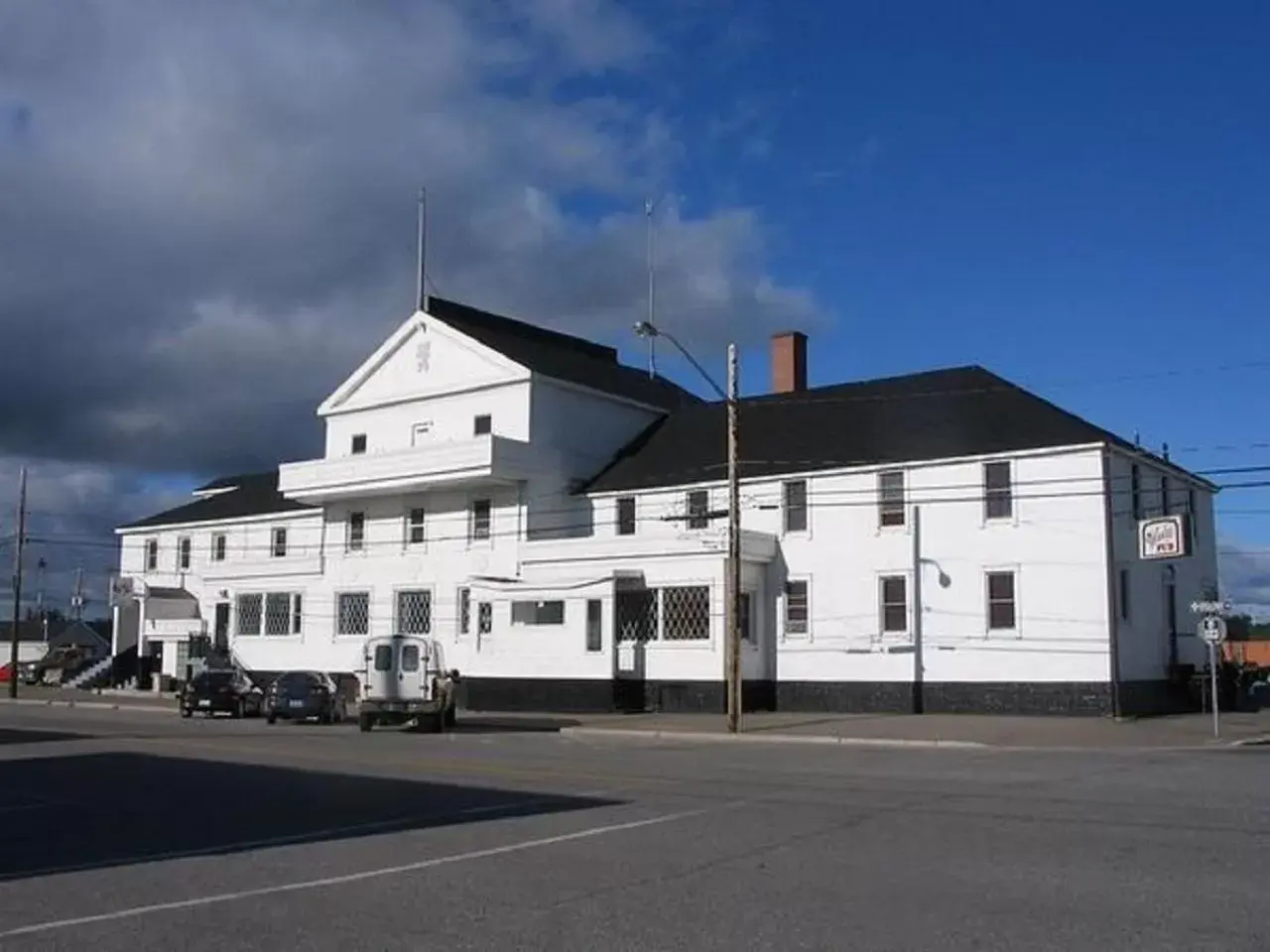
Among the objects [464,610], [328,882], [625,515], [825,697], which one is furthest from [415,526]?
[328,882]

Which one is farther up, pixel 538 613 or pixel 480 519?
pixel 480 519

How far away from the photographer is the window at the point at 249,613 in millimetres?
54500

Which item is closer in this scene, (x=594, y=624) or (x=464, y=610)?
(x=594, y=624)

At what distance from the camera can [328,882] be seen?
425 inches

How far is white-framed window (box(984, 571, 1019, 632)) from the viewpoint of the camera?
121 ft

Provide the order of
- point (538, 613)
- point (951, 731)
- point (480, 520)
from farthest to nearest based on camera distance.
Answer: point (480, 520) → point (538, 613) → point (951, 731)

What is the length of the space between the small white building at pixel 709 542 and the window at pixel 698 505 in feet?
0.35

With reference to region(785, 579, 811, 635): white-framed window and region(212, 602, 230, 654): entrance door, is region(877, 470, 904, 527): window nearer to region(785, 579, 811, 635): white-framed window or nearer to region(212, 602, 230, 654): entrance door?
→ region(785, 579, 811, 635): white-framed window

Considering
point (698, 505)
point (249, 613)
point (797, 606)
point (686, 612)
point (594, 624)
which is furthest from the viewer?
point (249, 613)

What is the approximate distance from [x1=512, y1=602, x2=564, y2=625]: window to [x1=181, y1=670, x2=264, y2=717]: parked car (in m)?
8.54

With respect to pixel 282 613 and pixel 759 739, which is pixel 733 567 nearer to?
pixel 759 739

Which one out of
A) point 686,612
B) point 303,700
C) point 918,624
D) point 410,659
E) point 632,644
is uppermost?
point 686,612

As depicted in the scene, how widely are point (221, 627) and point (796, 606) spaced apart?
27554mm

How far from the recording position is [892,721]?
112ft
